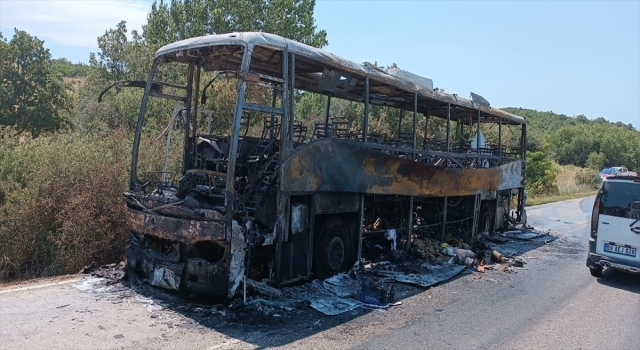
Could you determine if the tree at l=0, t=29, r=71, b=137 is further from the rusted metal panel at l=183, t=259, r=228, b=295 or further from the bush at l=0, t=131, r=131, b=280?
the rusted metal panel at l=183, t=259, r=228, b=295

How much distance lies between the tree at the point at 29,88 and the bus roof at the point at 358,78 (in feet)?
44.1

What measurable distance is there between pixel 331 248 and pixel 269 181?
1.99 m

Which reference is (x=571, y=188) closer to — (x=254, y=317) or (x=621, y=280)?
(x=621, y=280)

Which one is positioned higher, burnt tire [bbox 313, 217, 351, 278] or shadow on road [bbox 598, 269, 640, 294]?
burnt tire [bbox 313, 217, 351, 278]

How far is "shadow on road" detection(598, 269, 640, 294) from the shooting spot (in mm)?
9142

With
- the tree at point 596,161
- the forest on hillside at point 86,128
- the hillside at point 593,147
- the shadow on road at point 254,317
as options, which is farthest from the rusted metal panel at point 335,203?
the tree at point 596,161

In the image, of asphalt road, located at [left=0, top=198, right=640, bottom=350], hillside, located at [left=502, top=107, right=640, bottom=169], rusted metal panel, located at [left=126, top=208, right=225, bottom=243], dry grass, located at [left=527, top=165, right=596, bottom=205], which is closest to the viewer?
asphalt road, located at [left=0, top=198, right=640, bottom=350]

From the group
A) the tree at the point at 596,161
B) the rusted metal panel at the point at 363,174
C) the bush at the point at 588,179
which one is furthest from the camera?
the tree at the point at 596,161

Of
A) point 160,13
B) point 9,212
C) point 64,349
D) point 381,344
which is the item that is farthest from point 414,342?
point 160,13

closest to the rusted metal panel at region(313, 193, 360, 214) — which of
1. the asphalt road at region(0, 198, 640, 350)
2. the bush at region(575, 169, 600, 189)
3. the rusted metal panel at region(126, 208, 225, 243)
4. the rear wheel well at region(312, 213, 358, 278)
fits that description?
the rear wheel well at region(312, 213, 358, 278)

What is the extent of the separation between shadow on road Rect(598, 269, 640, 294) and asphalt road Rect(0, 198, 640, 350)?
0.79 meters

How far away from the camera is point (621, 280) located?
9.71 meters

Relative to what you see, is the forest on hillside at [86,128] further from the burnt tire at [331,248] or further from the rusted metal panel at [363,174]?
the burnt tire at [331,248]

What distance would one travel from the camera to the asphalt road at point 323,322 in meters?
5.17
